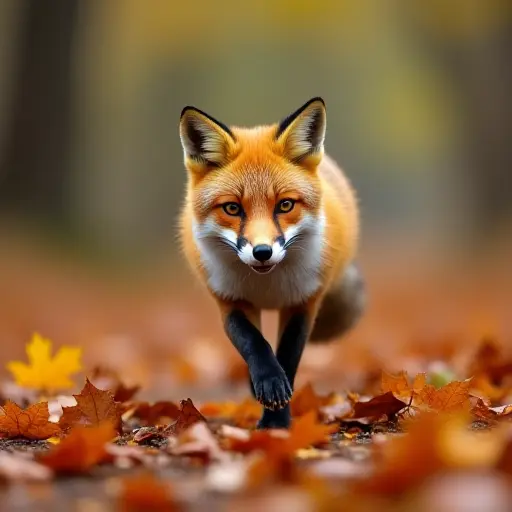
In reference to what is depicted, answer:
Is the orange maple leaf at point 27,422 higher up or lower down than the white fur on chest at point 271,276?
lower down

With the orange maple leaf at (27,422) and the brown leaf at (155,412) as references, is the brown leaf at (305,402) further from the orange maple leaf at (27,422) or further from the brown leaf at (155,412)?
the orange maple leaf at (27,422)

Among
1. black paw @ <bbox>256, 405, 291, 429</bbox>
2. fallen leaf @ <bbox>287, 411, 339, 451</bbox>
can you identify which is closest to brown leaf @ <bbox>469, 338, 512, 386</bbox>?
black paw @ <bbox>256, 405, 291, 429</bbox>

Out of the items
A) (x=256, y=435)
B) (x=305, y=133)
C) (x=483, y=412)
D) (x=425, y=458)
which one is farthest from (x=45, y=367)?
(x=425, y=458)

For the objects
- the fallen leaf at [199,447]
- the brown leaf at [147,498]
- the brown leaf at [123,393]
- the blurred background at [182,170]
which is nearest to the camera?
the brown leaf at [147,498]

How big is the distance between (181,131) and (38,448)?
1748 millimetres

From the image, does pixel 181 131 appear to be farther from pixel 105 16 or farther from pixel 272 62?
pixel 272 62

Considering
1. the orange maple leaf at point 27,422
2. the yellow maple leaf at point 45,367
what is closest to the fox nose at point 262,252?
the orange maple leaf at point 27,422

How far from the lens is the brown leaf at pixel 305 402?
14.5ft

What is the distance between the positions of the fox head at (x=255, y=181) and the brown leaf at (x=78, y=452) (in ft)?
4.09

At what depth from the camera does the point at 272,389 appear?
12.6ft

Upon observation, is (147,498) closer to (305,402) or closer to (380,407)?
(380,407)

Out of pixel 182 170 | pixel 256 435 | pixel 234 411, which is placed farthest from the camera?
pixel 182 170

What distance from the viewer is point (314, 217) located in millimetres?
4238

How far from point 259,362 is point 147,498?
161 centimetres
